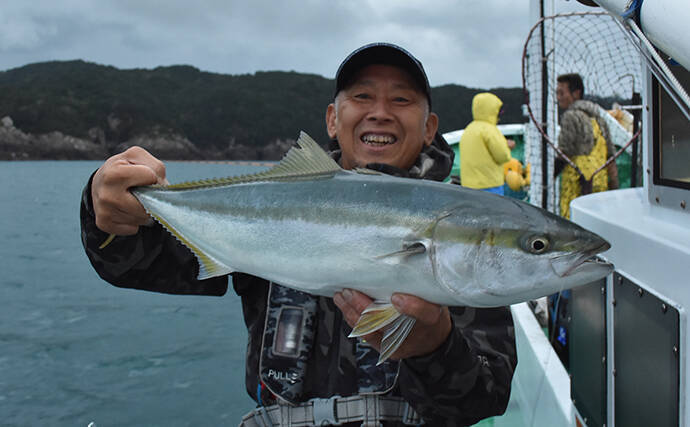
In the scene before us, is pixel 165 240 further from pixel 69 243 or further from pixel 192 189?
pixel 69 243

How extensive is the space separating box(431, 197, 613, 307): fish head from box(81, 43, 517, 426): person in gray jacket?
6.4 inches

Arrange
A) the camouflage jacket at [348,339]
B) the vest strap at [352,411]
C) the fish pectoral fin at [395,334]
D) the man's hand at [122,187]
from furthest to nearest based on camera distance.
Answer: the vest strap at [352,411], the man's hand at [122,187], the camouflage jacket at [348,339], the fish pectoral fin at [395,334]

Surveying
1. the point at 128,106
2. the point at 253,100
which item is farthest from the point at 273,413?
the point at 253,100

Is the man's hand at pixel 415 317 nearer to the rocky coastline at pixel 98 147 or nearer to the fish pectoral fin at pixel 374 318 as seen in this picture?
the fish pectoral fin at pixel 374 318

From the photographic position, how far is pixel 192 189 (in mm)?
1937

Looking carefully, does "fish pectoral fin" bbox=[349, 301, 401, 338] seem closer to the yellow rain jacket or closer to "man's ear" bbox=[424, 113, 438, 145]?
"man's ear" bbox=[424, 113, 438, 145]

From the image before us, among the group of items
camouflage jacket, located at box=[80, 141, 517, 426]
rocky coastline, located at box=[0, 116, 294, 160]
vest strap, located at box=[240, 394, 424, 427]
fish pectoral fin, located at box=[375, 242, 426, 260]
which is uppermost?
rocky coastline, located at box=[0, 116, 294, 160]

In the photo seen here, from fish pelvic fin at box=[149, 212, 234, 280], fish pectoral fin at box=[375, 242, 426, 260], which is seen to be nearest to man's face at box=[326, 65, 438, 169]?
fish pelvic fin at box=[149, 212, 234, 280]

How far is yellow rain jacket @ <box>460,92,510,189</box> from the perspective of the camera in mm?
9609

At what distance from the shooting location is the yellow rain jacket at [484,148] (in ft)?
31.5

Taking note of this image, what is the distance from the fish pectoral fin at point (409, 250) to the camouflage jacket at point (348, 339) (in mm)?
400

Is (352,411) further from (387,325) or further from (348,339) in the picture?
(387,325)

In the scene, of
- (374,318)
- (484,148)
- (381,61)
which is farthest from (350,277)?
(484,148)

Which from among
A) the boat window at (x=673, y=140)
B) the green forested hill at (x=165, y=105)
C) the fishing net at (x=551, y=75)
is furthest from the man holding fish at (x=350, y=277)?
the green forested hill at (x=165, y=105)
